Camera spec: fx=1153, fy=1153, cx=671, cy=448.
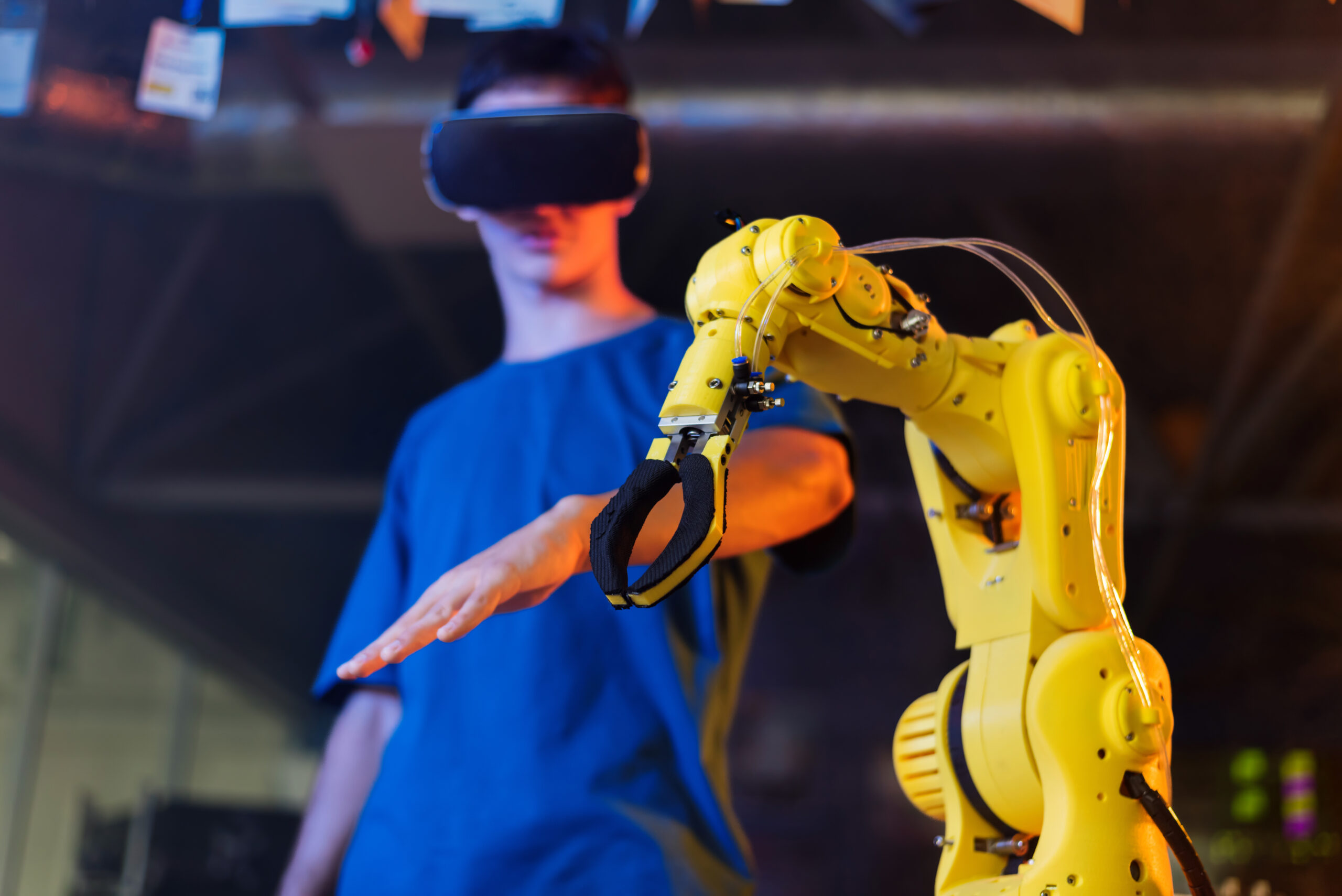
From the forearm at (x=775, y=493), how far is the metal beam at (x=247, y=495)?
5.97 ft

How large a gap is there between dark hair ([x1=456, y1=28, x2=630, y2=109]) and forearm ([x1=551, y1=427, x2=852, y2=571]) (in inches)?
23.1

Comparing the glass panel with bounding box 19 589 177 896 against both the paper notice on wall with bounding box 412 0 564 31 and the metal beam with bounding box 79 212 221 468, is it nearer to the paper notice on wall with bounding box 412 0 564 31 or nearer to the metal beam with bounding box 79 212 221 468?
the metal beam with bounding box 79 212 221 468

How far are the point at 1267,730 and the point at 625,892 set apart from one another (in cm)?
301

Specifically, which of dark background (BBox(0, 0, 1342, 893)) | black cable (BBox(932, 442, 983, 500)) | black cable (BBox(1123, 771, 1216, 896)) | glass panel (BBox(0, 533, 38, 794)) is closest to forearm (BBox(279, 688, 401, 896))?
black cable (BBox(932, 442, 983, 500))

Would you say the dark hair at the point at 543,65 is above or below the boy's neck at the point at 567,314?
above

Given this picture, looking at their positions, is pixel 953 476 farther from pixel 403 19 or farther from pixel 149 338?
pixel 149 338

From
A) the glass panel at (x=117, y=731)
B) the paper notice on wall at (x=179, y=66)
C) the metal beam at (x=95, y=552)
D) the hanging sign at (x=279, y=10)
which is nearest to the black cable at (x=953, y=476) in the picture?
the hanging sign at (x=279, y=10)

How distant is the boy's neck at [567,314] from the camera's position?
1.34m

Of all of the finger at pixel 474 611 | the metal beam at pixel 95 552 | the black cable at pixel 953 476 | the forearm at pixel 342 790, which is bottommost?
the metal beam at pixel 95 552

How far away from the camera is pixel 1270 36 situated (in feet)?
6.24

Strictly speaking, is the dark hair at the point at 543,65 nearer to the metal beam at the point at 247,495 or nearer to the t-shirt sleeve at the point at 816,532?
the t-shirt sleeve at the point at 816,532

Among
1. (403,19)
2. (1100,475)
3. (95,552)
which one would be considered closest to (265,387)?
(95,552)

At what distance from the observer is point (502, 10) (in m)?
1.68

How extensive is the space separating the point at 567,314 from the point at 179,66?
34.3 inches
